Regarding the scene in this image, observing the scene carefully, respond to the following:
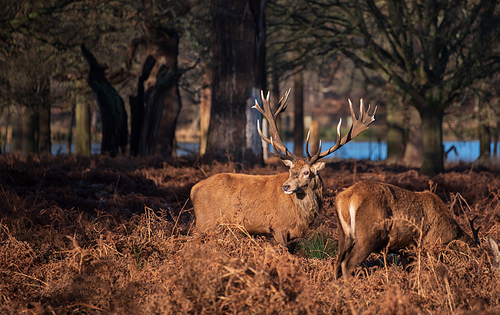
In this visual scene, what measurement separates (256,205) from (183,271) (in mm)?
1918

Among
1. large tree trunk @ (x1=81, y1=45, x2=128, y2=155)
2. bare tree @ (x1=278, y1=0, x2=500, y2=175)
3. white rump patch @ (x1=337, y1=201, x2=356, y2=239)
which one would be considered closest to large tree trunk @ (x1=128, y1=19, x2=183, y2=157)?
large tree trunk @ (x1=81, y1=45, x2=128, y2=155)

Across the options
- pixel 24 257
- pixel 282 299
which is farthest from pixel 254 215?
pixel 24 257

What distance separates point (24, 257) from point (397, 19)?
8.98 m

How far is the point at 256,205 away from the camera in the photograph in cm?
497

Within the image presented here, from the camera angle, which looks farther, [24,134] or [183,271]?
[24,134]

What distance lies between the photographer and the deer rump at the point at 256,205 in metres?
4.81

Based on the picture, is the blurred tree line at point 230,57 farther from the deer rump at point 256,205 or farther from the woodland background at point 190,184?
the deer rump at point 256,205

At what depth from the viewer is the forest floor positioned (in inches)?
121

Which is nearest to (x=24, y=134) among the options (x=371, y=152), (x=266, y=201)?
(x=266, y=201)

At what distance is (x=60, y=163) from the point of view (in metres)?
8.70

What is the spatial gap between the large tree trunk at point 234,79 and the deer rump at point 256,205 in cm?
400

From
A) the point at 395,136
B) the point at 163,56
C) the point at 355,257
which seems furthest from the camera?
the point at 395,136

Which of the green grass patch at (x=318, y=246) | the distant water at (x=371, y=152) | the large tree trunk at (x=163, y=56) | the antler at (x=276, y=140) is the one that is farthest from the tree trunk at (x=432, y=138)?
the large tree trunk at (x=163, y=56)

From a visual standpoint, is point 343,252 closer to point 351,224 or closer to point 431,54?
point 351,224
